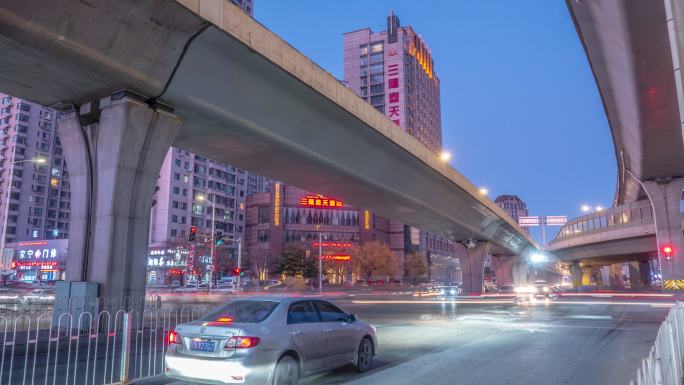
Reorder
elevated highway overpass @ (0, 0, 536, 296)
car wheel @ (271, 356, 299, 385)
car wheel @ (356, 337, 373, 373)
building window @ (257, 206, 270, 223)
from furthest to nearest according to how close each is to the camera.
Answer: building window @ (257, 206, 270, 223) → elevated highway overpass @ (0, 0, 536, 296) → car wheel @ (356, 337, 373, 373) → car wheel @ (271, 356, 299, 385)

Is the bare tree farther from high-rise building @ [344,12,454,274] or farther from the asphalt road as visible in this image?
the asphalt road

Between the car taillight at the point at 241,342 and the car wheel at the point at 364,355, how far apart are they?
9.90ft

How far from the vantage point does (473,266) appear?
55781 millimetres

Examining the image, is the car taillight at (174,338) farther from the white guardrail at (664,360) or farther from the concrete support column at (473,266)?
the concrete support column at (473,266)

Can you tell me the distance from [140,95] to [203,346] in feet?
34.9

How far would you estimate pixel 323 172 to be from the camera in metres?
25.0

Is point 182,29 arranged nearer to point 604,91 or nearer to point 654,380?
point 654,380

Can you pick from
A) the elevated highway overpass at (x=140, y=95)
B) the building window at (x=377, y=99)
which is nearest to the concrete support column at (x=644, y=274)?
the building window at (x=377, y=99)

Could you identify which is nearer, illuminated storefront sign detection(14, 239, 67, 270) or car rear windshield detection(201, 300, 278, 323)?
car rear windshield detection(201, 300, 278, 323)

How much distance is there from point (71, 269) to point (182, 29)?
836 centimetres

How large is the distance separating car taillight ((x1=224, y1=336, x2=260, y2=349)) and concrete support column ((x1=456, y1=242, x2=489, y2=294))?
50994 mm

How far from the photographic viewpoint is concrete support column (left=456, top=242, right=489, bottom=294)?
55469mm

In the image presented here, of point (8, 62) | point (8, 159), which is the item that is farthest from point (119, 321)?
point (8, 159)

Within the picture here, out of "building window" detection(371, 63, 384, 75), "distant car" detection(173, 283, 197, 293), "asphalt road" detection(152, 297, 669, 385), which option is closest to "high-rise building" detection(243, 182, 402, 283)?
"distant car" detection(173, 283, 197, 293)
